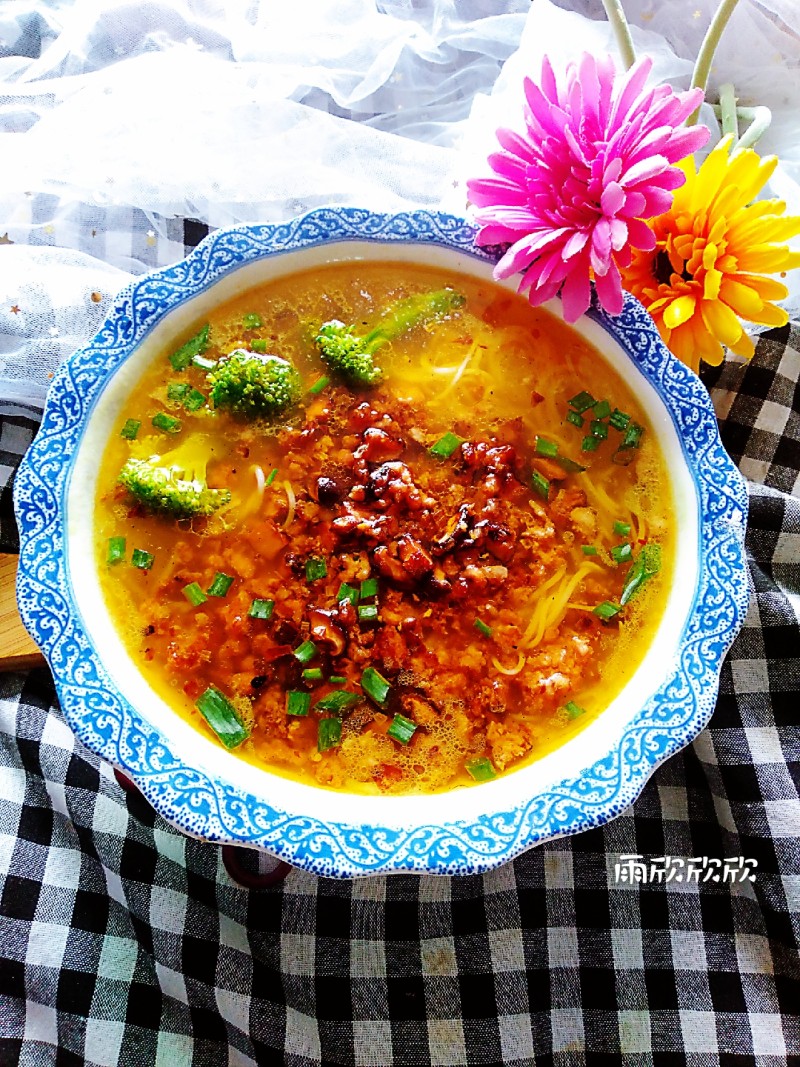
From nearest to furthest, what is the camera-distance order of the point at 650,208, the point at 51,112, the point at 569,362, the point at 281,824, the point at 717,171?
1. the point at 281,824
2. the point at 650,208
3. the point at 717,171
4. the point at 569,362
5. the point at 51,112

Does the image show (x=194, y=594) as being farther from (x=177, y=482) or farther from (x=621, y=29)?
(x=621, y=29)

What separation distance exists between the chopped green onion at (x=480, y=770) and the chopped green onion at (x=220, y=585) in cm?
85

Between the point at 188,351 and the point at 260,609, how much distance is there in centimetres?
82

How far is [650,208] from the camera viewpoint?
8.27 feet

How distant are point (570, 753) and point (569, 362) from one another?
1190mm

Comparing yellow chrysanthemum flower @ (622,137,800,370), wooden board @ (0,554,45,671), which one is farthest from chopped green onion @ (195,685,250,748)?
yellow chrysanthemum flower @ (622,137,800,370)

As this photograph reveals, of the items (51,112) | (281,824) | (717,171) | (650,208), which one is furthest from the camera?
(51,112)

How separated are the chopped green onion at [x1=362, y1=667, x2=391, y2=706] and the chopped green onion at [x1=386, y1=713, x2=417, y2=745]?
0.07 metres

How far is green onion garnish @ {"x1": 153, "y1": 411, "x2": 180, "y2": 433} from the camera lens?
2748mm

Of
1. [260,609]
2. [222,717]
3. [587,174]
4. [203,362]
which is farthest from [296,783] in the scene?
[587,174]

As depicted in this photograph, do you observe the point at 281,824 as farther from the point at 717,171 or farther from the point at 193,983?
the point at 717,171

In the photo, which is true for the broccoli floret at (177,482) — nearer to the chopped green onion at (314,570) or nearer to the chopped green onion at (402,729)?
the chopped green onion at (314,570)

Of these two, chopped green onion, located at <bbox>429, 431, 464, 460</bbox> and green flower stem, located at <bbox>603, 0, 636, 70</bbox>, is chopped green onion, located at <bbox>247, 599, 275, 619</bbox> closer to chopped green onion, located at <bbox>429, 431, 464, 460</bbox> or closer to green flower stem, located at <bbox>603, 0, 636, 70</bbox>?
chopped green onion, located at <bbox>429, 431, 464, 460</bbox>

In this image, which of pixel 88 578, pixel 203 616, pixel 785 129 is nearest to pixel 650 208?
pixel 785 129
